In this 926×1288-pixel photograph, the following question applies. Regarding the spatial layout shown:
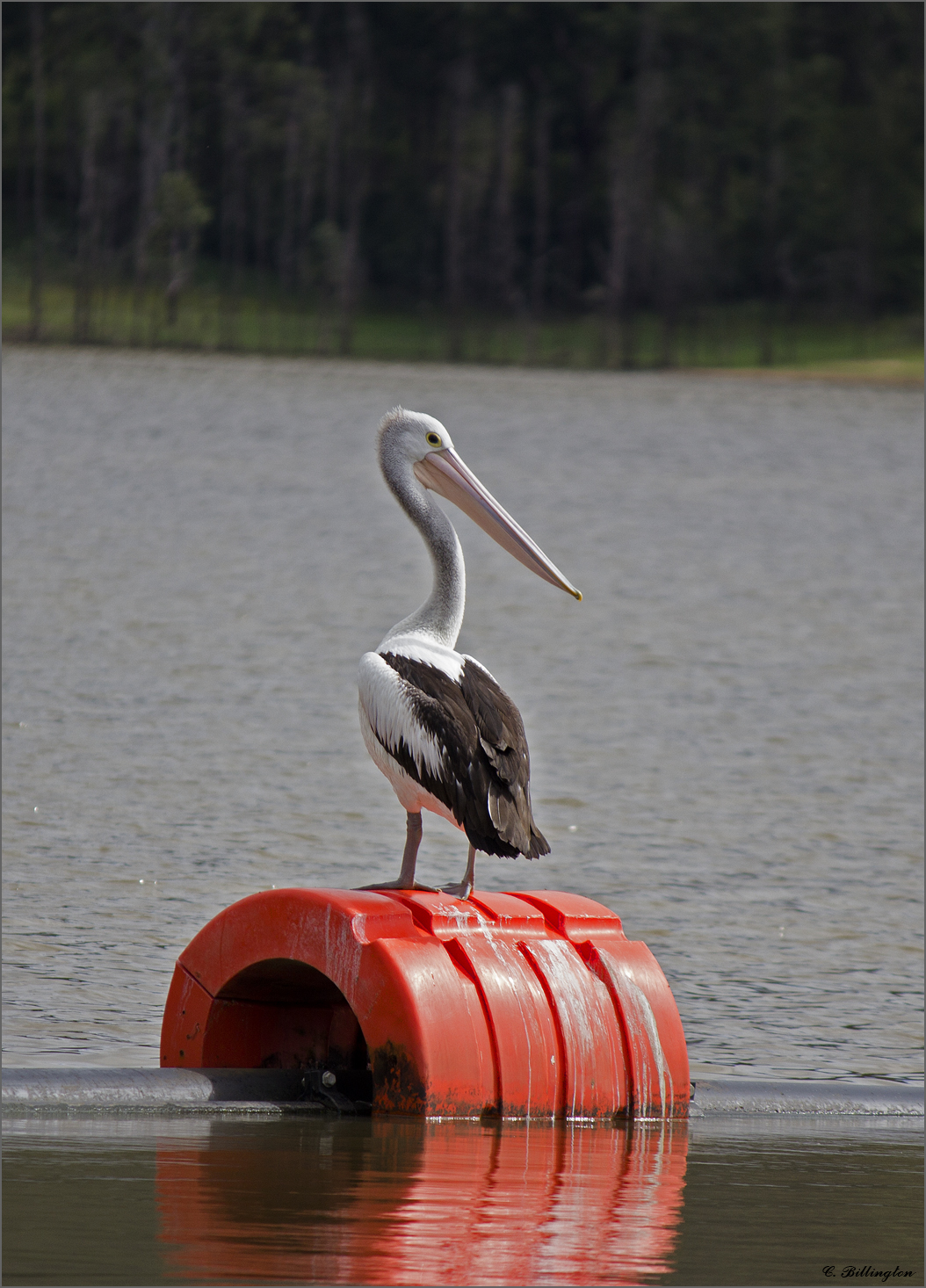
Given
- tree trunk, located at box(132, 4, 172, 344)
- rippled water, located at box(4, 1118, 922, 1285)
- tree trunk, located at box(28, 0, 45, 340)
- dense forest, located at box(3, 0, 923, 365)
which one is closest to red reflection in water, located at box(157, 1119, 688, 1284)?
rippled water, located at box(4, 1118, 922, 1285)

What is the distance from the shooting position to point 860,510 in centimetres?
2592

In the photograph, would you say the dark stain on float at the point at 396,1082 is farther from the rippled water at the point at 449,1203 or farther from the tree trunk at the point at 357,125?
the tree trunk at the point at 357,125

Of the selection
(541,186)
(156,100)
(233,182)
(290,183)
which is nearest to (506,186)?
(541,186)

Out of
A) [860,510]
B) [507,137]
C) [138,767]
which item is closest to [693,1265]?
[138,767]

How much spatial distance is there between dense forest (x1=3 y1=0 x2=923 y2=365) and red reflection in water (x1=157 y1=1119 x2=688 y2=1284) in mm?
38141

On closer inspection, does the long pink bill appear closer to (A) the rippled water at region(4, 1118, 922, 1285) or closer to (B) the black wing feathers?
(B) the black wing feathers

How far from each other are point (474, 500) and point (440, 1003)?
1900mm

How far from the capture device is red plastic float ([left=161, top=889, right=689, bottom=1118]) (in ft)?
16.1

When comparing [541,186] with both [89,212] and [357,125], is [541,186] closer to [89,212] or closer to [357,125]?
[357,125]

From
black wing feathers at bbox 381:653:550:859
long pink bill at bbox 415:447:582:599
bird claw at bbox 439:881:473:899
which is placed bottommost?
bird claw at bbox 439:881:473:899

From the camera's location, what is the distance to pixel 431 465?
6.23 meters

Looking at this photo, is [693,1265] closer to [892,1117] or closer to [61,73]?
[892,1117]

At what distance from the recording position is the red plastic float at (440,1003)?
4.92 m

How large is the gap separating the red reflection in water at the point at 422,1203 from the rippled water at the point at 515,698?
1149 mm
